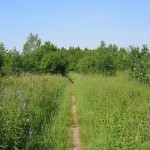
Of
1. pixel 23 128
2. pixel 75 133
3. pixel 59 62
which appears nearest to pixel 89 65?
pixel 59 62

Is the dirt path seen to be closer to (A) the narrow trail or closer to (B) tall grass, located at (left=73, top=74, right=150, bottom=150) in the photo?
(A) the narrow trail

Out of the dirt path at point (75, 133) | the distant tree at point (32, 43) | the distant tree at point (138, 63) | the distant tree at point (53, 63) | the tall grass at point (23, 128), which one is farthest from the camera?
the distant tree at point (32, 43)

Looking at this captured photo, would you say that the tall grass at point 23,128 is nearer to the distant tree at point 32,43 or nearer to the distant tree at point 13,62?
the distant tree at point 13,62

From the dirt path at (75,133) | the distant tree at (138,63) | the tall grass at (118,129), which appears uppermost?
the distant tree at (138,63)

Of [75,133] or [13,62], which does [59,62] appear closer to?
[13,62]

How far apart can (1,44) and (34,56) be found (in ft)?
38.8

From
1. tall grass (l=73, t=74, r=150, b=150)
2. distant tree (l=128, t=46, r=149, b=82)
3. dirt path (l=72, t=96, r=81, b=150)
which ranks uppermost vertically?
distant tree (l=128, t=46, r=149, b=82)

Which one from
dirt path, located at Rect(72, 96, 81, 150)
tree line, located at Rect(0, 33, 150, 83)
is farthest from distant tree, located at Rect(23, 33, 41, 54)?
dirt path, located at Rect(72, 96, 81, 150)

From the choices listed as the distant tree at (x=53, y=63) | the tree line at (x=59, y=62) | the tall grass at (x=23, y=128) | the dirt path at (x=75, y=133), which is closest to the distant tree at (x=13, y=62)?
the tree line at (x=59, y=62)

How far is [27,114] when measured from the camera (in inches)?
281

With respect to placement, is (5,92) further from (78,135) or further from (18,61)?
(18,61)

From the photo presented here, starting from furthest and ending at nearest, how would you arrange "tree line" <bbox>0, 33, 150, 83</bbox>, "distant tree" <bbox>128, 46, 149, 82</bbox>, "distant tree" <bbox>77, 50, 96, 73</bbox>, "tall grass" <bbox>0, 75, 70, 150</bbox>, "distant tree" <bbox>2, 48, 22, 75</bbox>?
1. "distant tree" <bbox>77, 50, 96, 73</bbox>
2. "distant tree" <bbox>2, 48, 22, 75</bbox>
3. "tree line" <bbox>0, 33, 150, 83</bbox>
4. "distant tree" <bbox>128, 46, 149, 82</bbox>
5. "tall grass" <bbox>0, 75, 70, 150</bbox>

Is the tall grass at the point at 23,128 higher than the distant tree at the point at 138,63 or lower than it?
lower

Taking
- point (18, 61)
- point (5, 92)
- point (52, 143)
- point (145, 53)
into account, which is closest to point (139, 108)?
point (52, 143)
